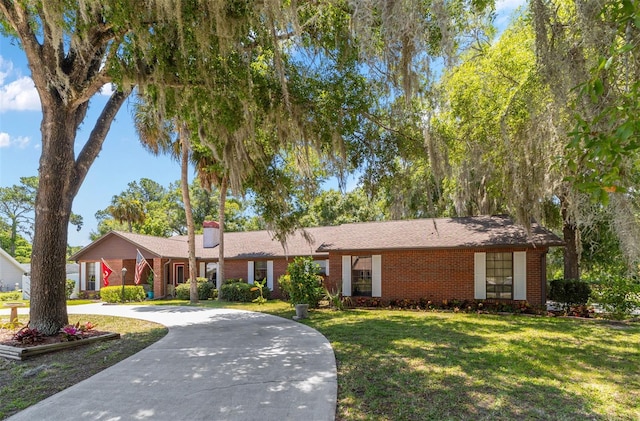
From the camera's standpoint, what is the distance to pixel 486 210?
1764 centimetres

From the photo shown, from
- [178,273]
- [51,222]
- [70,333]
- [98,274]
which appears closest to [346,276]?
[70,333]

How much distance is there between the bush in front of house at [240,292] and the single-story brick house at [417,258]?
2.54ft

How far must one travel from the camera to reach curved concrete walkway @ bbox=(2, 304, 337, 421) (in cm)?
406

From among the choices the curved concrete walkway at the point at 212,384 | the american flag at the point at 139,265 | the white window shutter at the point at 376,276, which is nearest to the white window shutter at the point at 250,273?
the american flag at the point at 139,265

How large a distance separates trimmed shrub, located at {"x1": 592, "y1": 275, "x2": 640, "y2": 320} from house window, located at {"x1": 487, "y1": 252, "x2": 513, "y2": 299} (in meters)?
2.58

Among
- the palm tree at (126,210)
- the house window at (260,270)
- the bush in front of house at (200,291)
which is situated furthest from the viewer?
the palm tree at (126,210)

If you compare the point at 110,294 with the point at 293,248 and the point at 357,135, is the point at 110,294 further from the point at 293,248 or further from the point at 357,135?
the point at 357,135

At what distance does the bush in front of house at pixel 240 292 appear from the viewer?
56.1 feet

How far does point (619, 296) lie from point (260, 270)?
14.0m

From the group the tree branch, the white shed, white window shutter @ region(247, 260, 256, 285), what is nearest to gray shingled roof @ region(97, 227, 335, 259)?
white window shutter @ region(247, 260, 256, 285)

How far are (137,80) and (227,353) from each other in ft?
17.1

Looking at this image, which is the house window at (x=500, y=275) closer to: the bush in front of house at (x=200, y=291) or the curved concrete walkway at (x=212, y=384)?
the curved concrete walkway at (x=212, y=384)

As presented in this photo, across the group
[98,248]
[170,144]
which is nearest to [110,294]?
[98,248]

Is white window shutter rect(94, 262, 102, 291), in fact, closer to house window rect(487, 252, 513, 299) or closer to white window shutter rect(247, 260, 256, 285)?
white window shutter rect(247, 260, 256, 285)
